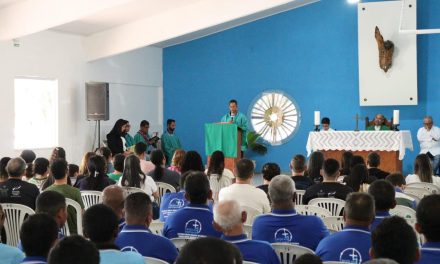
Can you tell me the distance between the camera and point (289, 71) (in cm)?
1398

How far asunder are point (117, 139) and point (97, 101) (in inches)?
34.2

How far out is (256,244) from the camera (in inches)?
119

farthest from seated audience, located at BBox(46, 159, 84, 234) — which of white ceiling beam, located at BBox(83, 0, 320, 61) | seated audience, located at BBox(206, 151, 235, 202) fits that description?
white ceiling beam, located at BBox(83, 0, 320, 61)

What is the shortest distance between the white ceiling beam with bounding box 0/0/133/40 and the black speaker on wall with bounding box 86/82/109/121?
2.22 metres

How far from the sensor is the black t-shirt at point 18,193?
509cm

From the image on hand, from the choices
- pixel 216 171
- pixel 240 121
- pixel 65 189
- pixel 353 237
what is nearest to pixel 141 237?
pixel 353 237

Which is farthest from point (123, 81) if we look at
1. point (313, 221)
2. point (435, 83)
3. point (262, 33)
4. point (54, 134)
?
point (313, 221)

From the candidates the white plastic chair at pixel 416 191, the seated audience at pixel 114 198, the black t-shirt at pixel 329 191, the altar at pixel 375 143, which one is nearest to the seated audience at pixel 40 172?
the seated audience at pixel 114 198

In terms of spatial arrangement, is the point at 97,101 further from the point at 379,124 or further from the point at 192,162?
the point at 192,162

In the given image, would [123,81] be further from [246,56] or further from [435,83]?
[435,83]

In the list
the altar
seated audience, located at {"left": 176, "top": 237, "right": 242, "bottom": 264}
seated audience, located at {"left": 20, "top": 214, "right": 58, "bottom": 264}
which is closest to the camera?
seated audience, located at {"left": 176, "top": 237, "right": 242, "bottom": 264}

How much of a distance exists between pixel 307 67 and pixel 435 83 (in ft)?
9.16

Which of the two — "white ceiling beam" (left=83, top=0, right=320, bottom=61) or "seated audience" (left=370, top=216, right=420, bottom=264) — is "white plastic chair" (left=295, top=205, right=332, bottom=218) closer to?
"seated audience" (left=370, top=216, right=420, bottom=264)

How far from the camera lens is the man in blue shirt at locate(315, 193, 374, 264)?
10.2ft
